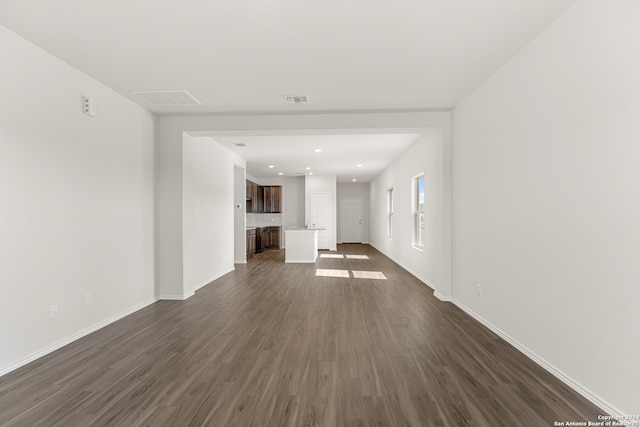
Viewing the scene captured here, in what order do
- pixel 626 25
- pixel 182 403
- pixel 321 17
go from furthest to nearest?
pixel 321 17, pixel 182 403, pixel 626 25

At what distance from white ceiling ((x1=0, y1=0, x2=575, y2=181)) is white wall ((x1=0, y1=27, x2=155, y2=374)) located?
327 mm

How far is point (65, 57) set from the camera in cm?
279

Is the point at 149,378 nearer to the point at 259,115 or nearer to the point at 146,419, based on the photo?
the point at 146,419

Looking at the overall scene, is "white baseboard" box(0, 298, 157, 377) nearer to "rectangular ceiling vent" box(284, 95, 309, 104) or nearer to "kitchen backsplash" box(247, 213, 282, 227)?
"rectangular ceiling vent" box(284, 95, 309, 104)

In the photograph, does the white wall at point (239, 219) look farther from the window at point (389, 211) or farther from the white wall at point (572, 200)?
the white wall at point (572, 200)

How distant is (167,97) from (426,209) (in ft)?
14.8

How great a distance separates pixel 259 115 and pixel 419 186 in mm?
3680

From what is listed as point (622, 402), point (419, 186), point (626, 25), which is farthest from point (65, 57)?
point (419, 186)

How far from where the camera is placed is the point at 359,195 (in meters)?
12.8

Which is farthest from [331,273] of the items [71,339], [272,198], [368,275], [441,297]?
[272,198]

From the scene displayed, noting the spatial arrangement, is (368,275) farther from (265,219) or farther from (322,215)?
(265,219)

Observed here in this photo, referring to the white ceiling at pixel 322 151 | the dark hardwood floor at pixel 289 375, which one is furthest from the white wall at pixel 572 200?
the white ceiling at pixel 322 151

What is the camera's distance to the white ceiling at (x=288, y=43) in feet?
6.97

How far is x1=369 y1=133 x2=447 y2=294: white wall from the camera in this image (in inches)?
172
